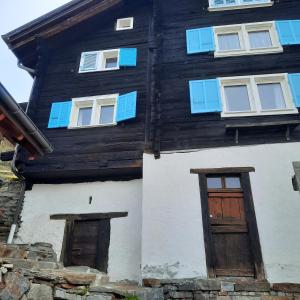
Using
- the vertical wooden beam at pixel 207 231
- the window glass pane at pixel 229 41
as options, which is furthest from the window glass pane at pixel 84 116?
the window glass pane at pixel 229 41

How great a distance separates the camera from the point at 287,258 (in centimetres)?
789

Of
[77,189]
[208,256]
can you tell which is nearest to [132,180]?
[77,189]

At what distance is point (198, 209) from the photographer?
8.81 meters

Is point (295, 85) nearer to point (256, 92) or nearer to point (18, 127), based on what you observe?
point (256, 92)

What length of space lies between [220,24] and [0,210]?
10.4 meters

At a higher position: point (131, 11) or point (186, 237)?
point (131, 11)

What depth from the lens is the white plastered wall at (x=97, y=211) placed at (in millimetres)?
9445

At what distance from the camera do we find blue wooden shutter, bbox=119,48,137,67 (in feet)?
41.5

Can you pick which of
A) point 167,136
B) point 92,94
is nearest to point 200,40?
point 167,136

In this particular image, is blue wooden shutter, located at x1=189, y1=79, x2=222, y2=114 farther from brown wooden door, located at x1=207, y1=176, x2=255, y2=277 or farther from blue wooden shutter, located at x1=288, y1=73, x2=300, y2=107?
brown wooden door, located at x1=207, y1=176, x2=255, y2=277

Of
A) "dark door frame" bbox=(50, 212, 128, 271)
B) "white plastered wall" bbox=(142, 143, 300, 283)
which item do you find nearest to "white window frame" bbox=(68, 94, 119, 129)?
"white plastered wall" bbox=(142, 143, 300, 283)

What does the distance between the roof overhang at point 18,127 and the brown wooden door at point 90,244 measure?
12.3 feet

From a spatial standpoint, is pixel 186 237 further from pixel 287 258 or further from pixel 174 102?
pixel 174 102

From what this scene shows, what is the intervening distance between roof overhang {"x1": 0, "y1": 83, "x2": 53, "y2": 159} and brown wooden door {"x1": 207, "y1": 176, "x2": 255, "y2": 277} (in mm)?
4669
